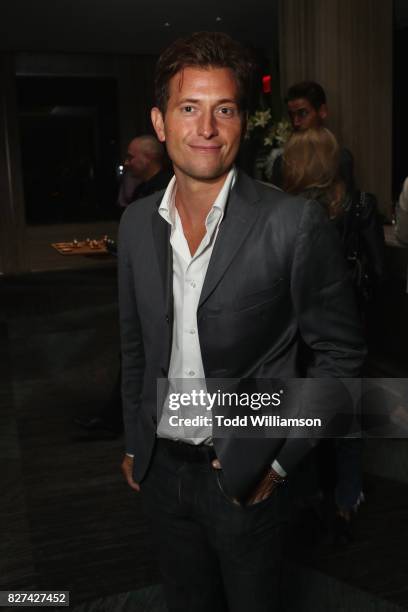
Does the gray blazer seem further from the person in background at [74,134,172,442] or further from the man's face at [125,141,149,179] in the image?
the man's face at [125,141,149,179]

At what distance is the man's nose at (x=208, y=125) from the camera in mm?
1205

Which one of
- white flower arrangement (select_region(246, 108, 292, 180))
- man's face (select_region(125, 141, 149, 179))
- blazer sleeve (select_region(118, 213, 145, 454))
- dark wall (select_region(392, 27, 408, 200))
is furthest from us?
dark wall (select_region(392, 27, 408, 200))

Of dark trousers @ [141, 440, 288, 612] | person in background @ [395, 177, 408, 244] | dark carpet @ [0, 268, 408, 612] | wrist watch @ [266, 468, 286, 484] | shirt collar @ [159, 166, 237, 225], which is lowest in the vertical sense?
dark carpet @ [0, 268, 408, 612]

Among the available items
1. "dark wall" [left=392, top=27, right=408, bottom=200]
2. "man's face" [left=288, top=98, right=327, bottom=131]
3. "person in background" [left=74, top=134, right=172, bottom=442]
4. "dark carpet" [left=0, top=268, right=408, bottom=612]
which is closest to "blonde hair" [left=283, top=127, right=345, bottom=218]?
"man's face" [left=288, top=98, right=327, bottom=131]

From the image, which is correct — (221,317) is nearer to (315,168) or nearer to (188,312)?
(188,312)

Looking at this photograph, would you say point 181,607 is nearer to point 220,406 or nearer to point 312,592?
point 220,406

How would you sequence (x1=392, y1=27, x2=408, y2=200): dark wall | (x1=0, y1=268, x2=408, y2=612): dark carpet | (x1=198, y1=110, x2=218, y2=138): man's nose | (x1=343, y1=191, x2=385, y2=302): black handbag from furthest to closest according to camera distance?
1. (x1=392, y1=27, x2=408, y2=200): dark wall
2. (x1=343, y1=191, x2=385, y2=302): black handbag
3. (x1=0, y1=268, x2=408, y2=612): dark carpet
4. (x1=198, y1=110, x2=218, y2=138): man's nose

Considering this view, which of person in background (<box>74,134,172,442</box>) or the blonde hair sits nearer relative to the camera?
the blonde hair

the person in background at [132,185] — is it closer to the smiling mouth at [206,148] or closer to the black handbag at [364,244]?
the black handbag at [364,244]

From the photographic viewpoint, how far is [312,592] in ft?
7.47

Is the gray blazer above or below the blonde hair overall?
below

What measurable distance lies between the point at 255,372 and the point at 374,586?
55.6 inches

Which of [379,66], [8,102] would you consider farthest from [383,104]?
[8,102]

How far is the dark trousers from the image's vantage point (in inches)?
50.3
